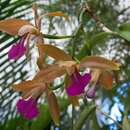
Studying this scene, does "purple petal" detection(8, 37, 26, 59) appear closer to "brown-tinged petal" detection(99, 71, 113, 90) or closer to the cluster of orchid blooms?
the cluster of orchid blooms

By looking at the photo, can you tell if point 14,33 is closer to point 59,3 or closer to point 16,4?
point 16,4

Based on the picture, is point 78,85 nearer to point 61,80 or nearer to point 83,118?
point 83,118

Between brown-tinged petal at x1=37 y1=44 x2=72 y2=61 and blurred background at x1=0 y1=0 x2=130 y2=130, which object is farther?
blurred background at x1=0 y1=0 x2=130 y2=130

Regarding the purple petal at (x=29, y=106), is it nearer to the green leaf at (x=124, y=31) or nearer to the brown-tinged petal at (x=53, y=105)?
the brown-tinged petal at (x=53, y=105)

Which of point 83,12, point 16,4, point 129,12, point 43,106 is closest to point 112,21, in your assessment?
point 129,12

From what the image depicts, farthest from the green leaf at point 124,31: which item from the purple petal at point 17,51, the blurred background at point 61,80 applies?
the purple petal at point 17,51

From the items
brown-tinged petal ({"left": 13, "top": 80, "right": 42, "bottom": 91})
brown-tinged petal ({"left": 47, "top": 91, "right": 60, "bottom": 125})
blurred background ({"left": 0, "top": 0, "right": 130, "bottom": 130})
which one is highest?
brown-tinged petal ({"left": 13, "top": 80, "right": 42, "bottom": 91})

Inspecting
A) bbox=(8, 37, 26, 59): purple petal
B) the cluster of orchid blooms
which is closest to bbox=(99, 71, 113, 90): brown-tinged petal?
the cluster of orchid blooms

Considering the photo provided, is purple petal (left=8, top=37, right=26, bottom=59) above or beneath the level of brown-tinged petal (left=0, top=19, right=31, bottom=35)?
beneath
